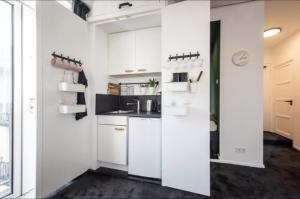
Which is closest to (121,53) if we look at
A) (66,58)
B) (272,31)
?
(66,58)

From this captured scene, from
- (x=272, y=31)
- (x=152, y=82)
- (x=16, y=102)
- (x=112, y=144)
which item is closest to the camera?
(x=16, y=102)

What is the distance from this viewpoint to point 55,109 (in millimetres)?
1953

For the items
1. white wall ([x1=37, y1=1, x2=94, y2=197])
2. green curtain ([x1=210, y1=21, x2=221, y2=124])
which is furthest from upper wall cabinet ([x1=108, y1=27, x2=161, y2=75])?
green curtain ([x1=210, y1=21, x2=221, y2=124])

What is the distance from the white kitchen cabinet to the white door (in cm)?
376

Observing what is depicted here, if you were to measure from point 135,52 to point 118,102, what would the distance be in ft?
3.23

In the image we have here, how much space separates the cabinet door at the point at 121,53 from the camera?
2781mm

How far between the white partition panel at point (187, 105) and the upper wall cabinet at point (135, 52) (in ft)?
1.67

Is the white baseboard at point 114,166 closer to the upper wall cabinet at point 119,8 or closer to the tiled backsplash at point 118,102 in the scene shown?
the tiled backsplash at point 118,102

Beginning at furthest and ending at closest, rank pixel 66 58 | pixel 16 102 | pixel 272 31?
pixel 272 31 < pixel 66 58 < pixel 16 102

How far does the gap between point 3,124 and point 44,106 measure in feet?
1.81

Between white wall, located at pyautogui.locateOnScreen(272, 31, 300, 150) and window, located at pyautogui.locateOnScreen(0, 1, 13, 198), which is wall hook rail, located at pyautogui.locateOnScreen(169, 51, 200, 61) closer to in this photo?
window, located at pyautogui.locateOnScreen(0, 1, 13, 198)

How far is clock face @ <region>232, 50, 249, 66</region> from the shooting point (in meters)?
2.80

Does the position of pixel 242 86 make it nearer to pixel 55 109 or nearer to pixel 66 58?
pixel 66 58

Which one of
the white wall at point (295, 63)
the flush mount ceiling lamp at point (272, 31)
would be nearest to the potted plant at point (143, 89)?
the flush mount ceiling lamp at point (272, 31)
